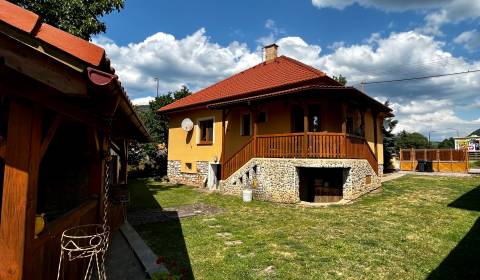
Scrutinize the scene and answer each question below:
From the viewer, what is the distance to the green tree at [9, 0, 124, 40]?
11.7 metres

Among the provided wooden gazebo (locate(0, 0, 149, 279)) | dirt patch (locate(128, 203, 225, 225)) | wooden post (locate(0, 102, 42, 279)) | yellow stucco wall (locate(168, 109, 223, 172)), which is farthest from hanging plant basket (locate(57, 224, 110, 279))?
yellow stucco wall (locate(168, 109, 223, 172))

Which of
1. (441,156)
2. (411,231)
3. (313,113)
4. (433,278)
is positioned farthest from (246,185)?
(441,156)

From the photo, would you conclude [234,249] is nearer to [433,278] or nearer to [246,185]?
[433,278]

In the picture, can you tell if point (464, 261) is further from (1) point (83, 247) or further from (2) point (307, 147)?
(2) point (307, 147)

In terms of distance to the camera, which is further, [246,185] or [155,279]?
[246,185]

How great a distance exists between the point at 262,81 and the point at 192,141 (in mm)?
5981

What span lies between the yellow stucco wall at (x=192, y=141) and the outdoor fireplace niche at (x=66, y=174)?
11.4 metres

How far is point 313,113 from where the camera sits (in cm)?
1459

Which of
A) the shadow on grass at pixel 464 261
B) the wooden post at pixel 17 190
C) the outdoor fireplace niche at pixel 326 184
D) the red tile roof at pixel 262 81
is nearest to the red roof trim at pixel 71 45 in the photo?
the wooden post at pixel 17 190

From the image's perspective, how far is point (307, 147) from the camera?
39.2ft

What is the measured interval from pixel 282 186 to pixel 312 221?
3.50 meters

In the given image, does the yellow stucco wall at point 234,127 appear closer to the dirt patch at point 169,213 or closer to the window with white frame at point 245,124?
the window with white frame at point 245,124

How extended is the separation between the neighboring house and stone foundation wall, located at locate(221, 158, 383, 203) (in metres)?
0.04

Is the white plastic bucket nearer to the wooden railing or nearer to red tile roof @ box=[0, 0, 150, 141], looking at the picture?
the wooden railing
